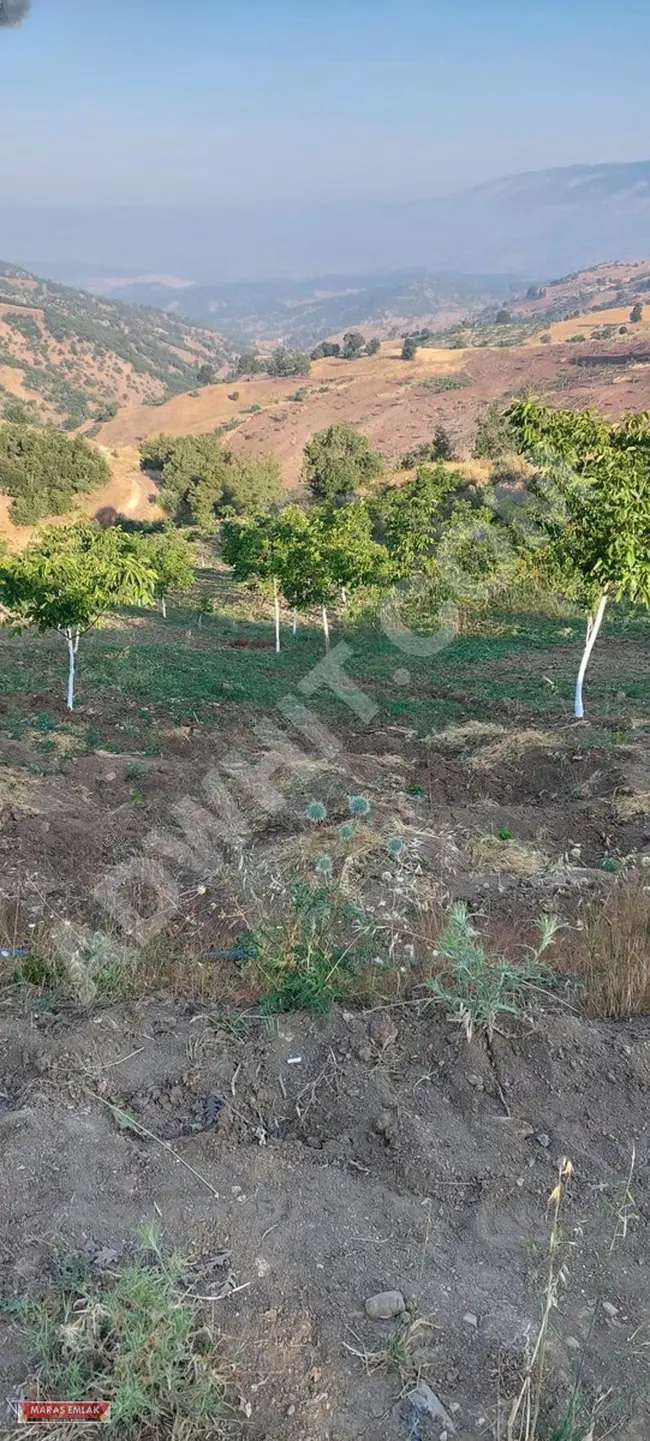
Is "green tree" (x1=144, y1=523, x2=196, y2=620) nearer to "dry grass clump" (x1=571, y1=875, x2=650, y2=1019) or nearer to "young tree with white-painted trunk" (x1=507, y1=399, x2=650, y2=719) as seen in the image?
"young tree with white-painted trunk" (x1=507, y1=399, x2=650, y2=719)

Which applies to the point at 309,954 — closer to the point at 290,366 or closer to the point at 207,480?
the point at 207,480

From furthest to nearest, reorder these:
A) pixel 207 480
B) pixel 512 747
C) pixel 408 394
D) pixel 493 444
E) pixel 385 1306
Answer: pixel 408 394, pixel 207 480, pixel 493 444, pixel 512 747, pixel 385 1306

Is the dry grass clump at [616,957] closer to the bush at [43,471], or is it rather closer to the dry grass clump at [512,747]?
the dry grass clump at [512,747]

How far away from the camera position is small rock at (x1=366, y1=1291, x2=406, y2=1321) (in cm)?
244

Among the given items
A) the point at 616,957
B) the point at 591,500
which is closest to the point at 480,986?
the point at 616,957

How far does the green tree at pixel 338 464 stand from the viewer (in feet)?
145

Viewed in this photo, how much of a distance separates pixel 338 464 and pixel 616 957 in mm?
43666

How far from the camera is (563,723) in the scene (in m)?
→ 11.0

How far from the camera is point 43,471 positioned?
147 feet

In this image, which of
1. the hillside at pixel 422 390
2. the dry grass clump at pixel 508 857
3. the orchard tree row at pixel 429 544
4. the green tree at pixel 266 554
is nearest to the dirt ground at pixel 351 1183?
the dry grass clump at pixel 508 857

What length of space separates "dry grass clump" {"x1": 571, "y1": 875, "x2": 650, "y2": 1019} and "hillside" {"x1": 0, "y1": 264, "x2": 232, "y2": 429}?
88363mm

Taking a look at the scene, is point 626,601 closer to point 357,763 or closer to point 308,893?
point 357,763

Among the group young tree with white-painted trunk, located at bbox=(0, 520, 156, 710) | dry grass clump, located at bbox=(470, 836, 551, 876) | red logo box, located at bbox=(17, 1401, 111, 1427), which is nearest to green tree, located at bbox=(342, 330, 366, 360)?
young tree with white-painted trunk, located at bbox=(0, 520, 156, 710)

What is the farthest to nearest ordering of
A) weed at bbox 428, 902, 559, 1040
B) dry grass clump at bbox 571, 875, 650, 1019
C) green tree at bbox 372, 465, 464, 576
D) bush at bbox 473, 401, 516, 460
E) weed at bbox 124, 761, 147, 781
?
bush at bbox 473, 401, 516, 460
green tree at bbox 372, 465, 464, 576
weed at bbox 124, 761, 147, 781
dry grass clump at bbox 571, 875, 650, 1019
weed at bbox 428, 902, 559, 1040
